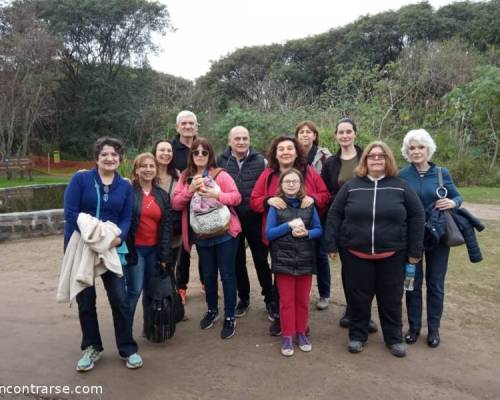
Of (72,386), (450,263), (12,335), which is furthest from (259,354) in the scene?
(450,263)

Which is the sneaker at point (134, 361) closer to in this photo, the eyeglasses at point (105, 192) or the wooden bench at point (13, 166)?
the eyeglasses at point (105, 192)

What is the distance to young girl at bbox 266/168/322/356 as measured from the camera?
320 centimetres

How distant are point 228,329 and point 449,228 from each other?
6.27ft

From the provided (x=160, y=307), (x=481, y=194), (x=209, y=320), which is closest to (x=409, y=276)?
(x=209, y=320)

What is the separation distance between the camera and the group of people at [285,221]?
304cm

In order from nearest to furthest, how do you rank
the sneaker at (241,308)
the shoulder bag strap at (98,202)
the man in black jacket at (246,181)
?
1. the shoulder bag strap at (98,202)
2. the man in black jacket at (246,181)
3. the sneaker at (241,308)

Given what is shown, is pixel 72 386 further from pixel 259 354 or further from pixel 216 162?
pixel 216 162

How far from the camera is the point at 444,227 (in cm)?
322

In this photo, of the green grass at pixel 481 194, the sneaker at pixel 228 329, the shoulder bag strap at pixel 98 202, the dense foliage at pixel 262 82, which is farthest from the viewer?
the dense foliage at pixel 262 82

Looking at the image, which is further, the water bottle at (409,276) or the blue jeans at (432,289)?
the blue jeans at (432,289)

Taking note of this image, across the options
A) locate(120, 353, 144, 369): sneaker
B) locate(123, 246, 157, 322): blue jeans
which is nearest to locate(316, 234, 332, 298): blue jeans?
locate(123, 246, 157, 322): blue jeans

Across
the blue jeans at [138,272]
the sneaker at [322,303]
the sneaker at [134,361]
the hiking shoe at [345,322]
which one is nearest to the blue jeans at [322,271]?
the sneaker at [322,303]

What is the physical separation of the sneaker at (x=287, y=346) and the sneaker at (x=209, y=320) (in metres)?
0.74

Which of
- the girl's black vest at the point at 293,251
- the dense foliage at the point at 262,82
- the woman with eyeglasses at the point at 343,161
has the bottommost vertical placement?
the girl's black vest at the point at 293,251
